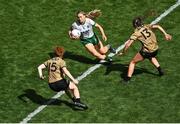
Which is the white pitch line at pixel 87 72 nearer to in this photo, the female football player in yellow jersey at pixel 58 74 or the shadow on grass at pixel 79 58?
the shadow on grass at pixel 79 58

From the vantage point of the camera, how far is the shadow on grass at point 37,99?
716 inches

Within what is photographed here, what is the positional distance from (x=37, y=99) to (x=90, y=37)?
3050 mm

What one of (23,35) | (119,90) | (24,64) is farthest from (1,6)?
(119,90)

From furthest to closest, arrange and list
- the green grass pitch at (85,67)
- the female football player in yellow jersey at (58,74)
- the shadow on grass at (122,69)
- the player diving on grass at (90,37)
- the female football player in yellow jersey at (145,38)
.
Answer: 1. the player diving on grass at (90,37)
2. the shadow on grass at (122,69)
3. the female football player in yellow jersey at (145,38)
4. the green grass pitch at (85,67)
5. the female football player in yellow jersey at (58,74)

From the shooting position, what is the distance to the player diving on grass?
19734 mm

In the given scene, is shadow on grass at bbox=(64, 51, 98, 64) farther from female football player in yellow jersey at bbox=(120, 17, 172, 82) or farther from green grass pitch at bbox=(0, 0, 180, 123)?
female football player in yellow jersey at bbox=(120, 17, 172, 82)

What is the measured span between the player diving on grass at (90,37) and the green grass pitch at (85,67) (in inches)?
20.3

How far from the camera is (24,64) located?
20.5 metres

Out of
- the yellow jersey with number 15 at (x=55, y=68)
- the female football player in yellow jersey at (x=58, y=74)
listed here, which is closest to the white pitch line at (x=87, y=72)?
the female football player in yellow jersey at (x=58, y=74)

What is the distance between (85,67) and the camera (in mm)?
20188

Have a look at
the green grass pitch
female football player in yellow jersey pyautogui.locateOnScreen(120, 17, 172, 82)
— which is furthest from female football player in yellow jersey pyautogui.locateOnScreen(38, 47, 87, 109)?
female football player in yellow jersey pyautogui.locateOnScreen(120, 17, 172, 82)

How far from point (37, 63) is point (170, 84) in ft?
15.9

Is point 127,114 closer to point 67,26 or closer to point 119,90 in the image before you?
point 119,90

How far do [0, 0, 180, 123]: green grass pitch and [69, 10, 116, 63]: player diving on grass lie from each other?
516mm
